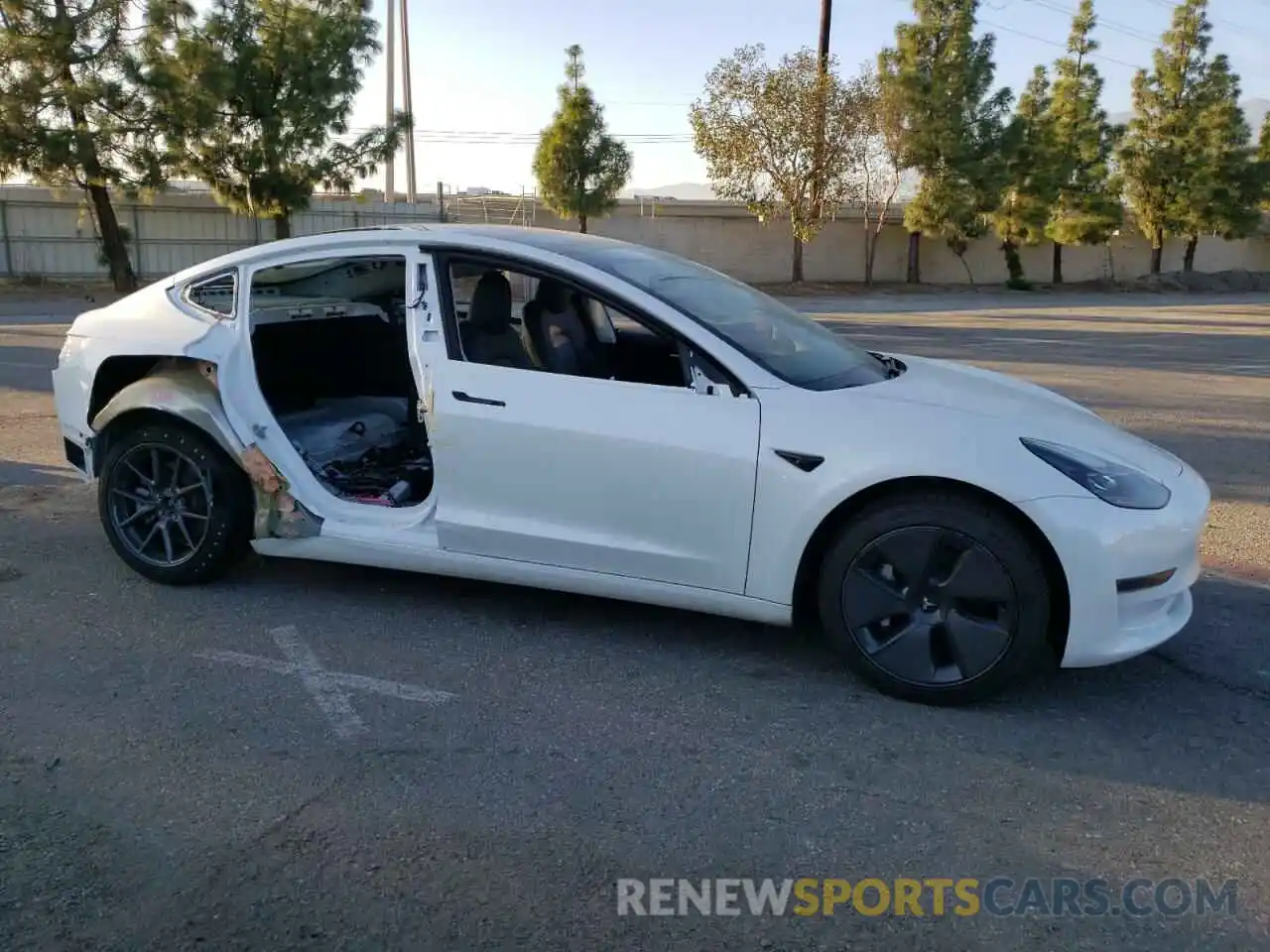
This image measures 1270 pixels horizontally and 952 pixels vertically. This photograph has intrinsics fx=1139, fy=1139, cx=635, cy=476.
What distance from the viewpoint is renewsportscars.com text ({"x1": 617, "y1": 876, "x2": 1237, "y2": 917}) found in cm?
288

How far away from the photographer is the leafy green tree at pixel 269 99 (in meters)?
24.6

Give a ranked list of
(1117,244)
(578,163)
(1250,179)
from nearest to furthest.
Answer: (578,163) < (1250,179) < (1117,244)

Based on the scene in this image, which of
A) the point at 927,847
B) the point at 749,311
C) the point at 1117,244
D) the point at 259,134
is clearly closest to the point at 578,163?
the point at 259,134

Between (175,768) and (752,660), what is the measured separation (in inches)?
82.7

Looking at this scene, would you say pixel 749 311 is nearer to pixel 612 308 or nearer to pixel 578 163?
pixel 612 308

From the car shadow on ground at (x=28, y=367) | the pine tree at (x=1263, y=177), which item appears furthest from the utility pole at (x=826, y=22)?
the car shadow on ground at (x=28, y=367)

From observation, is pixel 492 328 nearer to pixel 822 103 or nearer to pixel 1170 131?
pixel 822 103

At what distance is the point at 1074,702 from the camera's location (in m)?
4.08

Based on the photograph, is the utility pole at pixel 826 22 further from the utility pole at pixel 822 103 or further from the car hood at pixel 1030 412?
the car hood at pixel 1030 412

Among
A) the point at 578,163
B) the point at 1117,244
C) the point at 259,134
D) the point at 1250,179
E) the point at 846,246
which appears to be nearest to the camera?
the point at 259,134

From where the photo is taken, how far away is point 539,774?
11.6ft

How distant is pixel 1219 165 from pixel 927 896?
156 ft

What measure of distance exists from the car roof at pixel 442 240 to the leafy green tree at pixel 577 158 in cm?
2930

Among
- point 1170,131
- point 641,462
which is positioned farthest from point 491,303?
point 1170,131
